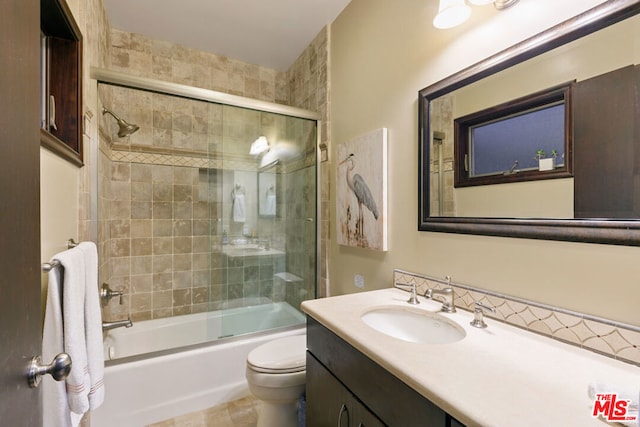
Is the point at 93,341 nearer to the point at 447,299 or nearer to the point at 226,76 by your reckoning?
the point at 447,299

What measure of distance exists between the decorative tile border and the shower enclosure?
142 centimetres

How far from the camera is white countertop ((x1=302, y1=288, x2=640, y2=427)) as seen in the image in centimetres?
56

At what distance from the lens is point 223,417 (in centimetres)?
179

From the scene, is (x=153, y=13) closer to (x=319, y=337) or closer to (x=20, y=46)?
(x=20, y=46)

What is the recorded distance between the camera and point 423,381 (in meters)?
0.67

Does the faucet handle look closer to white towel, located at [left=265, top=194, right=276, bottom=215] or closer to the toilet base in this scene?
the toilet base

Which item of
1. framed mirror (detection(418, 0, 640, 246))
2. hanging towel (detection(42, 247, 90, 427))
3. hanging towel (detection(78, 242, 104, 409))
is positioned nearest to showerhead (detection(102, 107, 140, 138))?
hanging towel (detection(78, 242, 104, 409))

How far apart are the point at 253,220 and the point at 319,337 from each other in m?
1.41

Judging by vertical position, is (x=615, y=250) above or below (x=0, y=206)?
below

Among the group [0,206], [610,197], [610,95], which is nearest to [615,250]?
[610,197]

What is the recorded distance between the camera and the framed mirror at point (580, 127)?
772 mm

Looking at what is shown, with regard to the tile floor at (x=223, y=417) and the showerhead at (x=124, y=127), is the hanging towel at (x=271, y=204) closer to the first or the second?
the showerhead at (x=124, y=127)

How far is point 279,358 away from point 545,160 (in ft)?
4.89

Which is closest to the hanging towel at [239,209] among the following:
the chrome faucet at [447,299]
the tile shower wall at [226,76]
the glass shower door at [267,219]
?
the glass shower door at [267,219]
